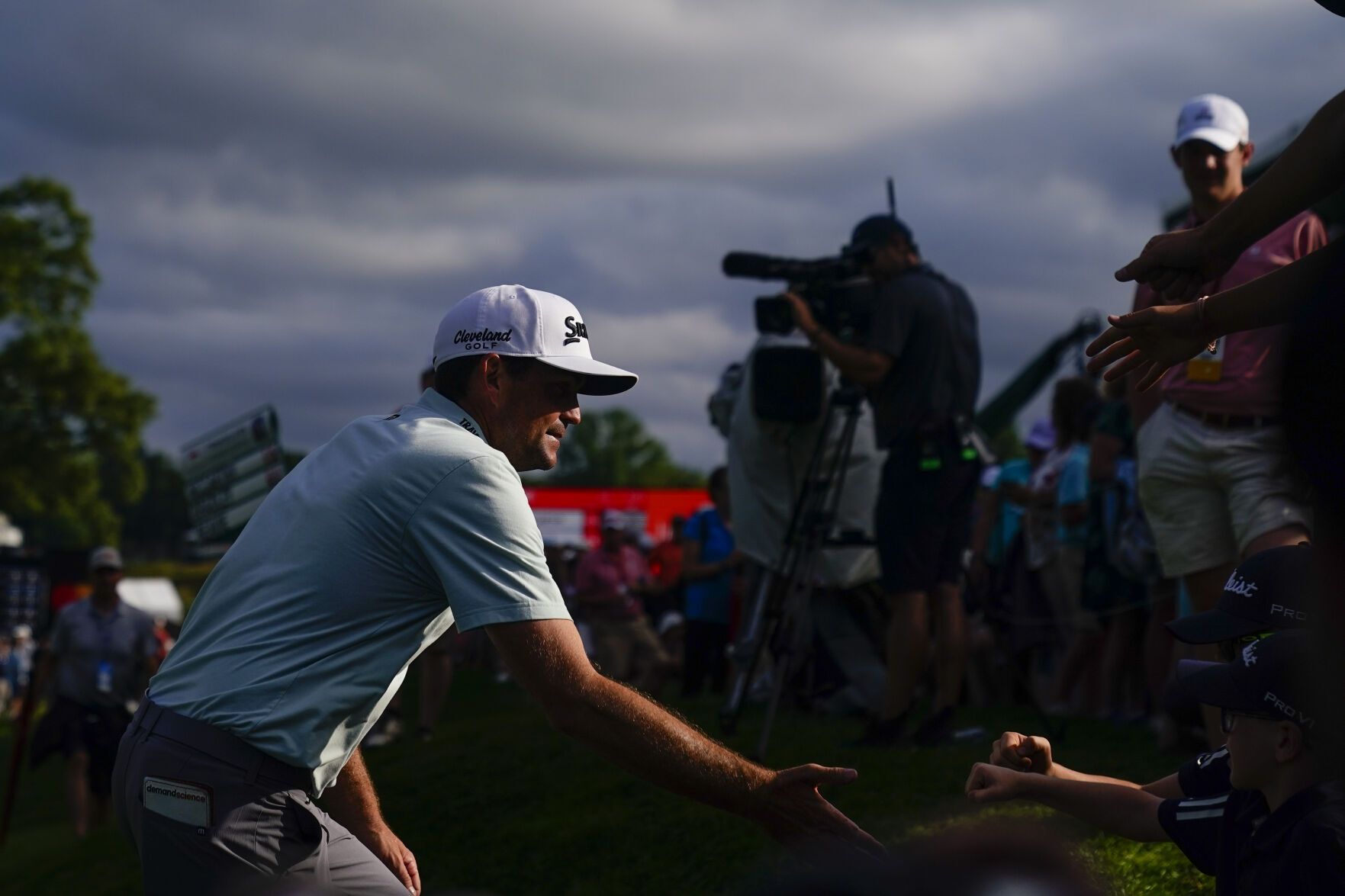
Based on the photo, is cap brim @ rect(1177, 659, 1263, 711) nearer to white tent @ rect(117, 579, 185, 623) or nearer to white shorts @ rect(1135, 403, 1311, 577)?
white shorts @ rect(1135, 403, 1311, 577)

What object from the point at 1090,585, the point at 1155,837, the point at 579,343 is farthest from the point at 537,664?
the point at 1090,585

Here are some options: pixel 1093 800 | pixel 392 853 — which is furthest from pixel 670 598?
pixel 1093 800

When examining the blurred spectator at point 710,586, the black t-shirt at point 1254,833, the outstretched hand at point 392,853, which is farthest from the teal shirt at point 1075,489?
the outstretched hand at point 392,853

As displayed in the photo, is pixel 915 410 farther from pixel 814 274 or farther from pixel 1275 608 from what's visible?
pixel 1275 608

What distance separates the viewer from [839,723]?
25.8 feet

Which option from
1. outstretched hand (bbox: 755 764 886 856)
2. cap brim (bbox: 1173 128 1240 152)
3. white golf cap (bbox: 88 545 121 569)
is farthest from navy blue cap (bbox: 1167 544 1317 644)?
white golf cap (bbox: 88 545 121 569)

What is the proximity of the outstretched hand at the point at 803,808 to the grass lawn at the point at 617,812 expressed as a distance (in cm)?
78

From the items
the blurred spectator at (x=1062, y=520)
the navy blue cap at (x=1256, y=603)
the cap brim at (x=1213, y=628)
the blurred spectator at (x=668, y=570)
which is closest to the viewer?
the navy blue cap at (x=1256, y=603)

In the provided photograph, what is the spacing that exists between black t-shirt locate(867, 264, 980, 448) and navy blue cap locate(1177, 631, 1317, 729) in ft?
12.2

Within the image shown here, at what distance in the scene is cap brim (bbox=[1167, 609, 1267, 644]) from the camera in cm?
262

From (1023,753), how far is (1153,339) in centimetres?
87

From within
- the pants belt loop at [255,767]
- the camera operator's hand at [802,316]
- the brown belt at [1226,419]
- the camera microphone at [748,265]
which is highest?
the camera microphone at [748,265]

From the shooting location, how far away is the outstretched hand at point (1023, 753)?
275 centimetres

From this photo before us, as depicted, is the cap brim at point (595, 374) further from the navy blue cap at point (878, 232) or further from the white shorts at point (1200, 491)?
the navy blue cap at point (878, 232)
